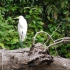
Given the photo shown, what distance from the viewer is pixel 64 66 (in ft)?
7.63

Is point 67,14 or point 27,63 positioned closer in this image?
point 27,63

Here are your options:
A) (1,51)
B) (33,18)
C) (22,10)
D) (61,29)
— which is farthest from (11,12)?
(1,51)

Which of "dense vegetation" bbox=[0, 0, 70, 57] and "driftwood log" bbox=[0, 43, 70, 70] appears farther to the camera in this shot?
"dense vegetation" bbox=[0, 0, 70, 57]

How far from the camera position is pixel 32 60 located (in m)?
2.21

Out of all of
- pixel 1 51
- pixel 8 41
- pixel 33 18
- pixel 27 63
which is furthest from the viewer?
pixel 33 18

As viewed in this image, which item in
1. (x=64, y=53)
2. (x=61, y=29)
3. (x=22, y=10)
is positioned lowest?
(x=64, y=53)

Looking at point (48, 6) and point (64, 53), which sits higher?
point (48, 6)

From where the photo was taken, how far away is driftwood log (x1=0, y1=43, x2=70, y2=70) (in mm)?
2210

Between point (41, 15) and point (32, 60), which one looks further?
point (41, 15)

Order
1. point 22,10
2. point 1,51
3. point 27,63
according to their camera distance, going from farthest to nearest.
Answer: point 22,10, point 1,51, point 27,63

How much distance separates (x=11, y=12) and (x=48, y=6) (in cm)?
62

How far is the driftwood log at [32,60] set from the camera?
2210 mm

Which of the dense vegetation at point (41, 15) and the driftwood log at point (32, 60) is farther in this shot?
the dense vegetation at point (41, 15)

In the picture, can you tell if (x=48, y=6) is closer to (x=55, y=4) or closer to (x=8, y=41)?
(x=55, y=4)
